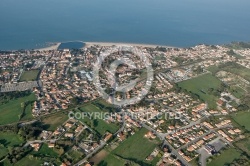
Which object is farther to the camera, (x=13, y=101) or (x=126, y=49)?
(x=126, y=49)

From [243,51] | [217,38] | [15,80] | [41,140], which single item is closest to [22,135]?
[41,140]

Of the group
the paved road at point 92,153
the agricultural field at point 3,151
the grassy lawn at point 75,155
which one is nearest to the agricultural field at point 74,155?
the grassy lawn at point 75,155

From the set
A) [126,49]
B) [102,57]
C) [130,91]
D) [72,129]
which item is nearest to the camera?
[72,129]

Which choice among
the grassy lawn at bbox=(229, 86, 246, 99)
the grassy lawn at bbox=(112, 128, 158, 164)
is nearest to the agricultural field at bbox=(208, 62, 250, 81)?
the grassy lawn at bbox=(229, 86, 246, 99)

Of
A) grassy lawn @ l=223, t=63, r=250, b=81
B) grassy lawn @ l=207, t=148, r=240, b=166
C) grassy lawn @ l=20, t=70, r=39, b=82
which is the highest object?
grassy lawn @ l=223, t=63, r=250, b=81

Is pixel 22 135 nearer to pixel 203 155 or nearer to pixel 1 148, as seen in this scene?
pixel 1 148

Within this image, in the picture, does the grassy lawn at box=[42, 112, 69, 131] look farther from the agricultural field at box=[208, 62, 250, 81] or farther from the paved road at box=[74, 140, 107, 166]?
the agricultural field at box=[208, 62, 250, 81]

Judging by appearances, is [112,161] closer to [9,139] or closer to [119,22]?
[9,139]
